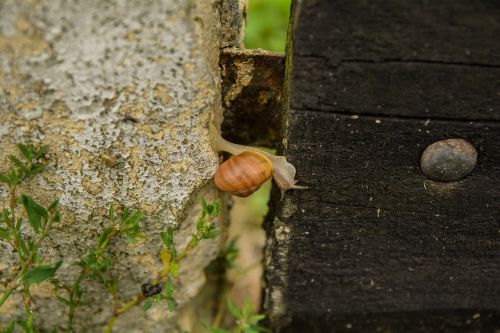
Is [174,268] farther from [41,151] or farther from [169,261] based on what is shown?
[41,151]

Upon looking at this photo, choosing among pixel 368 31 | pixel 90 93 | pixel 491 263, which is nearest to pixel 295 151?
pixel 368 31

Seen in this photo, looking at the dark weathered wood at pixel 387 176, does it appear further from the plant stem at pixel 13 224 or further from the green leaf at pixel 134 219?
the plant stem at pixel 13 224

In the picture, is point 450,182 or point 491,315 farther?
point 491,315

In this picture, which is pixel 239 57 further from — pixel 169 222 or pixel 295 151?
pixel 169 222

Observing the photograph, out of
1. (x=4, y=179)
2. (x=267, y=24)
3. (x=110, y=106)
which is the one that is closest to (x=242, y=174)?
(x=110, y=106)

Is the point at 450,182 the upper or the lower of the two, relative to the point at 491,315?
upper

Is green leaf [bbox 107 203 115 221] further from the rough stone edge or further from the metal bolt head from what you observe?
the metal bolt head
